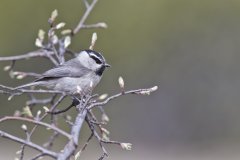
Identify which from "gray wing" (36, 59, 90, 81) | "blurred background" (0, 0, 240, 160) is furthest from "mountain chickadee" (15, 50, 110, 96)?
"blurred background" (0, 0, 240, 160)

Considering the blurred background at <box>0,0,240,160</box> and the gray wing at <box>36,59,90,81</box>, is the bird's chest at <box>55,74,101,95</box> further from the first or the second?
the blurred background at <box>0,0,240,160</box>

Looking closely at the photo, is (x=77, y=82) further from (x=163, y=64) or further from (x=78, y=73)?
(x=163, y=64)

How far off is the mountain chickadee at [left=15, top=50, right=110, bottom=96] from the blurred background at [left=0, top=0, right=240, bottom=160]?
6.54 m

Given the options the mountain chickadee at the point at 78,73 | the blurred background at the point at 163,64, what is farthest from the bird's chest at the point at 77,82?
the blurred background at the point at 163,64

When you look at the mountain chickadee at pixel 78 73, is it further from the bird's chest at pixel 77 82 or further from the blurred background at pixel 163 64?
the blurred background at pixel 163 64

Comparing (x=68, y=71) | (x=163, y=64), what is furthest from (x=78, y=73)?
(x=163, y=64)

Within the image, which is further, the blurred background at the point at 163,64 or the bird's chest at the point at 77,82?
the blurred background at the point at 163,64

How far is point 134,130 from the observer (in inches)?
457

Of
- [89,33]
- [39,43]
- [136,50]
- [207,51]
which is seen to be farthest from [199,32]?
[39,43]

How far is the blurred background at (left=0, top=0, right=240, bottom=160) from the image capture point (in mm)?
10977

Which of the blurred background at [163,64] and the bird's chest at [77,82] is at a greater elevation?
the blurred background at [163,64]

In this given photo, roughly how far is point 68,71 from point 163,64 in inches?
302

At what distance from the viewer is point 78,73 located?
412 cm

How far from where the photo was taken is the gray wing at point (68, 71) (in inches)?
154
